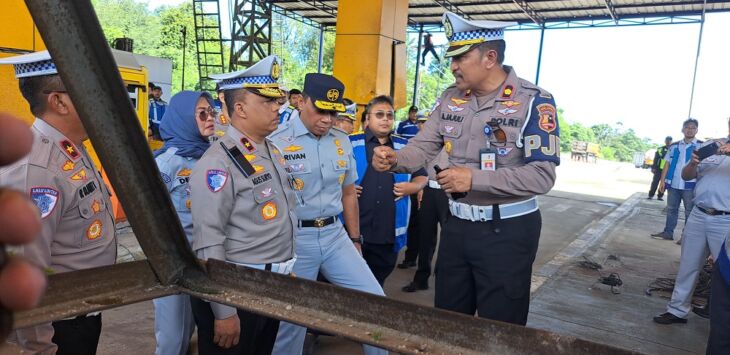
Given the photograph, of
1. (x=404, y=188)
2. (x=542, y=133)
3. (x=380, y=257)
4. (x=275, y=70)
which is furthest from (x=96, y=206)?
(x=380, y=257)

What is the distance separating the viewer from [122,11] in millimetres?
38750

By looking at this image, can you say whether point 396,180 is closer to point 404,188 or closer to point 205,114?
point 404,188

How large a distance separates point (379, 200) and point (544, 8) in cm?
1823

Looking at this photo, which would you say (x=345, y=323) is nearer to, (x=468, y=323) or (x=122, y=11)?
(x=468, y=323)

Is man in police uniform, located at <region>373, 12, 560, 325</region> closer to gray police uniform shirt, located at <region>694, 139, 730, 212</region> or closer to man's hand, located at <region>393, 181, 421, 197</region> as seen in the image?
man's hand, located at <region>393, 181, 421, 197</region>

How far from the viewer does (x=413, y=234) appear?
651 centimetres

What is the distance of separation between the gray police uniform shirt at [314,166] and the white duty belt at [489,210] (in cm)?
87

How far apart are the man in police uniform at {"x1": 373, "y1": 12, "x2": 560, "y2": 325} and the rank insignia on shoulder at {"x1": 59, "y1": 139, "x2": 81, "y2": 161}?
54.9 inches

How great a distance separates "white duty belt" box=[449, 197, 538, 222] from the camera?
8.84 feet

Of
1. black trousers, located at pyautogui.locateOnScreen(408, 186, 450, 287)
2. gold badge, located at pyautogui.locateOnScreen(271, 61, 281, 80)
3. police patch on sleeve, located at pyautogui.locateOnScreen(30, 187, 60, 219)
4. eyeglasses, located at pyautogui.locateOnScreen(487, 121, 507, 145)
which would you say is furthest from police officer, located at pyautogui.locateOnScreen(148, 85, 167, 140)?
police patch on sleeve, located at pyautogui.locateOnScreen(30, 187, 60, 219)

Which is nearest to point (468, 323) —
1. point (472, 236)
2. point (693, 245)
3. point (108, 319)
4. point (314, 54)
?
point (472, 236)

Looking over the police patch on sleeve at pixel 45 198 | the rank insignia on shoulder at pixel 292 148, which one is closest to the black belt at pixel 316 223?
the rank insignia on shoulder at pixel 292 148

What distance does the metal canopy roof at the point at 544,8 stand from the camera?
1806 centimetres

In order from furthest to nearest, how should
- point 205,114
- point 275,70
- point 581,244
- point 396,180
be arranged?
point 581,244, point 396,180, point 205,114, point 275,70
